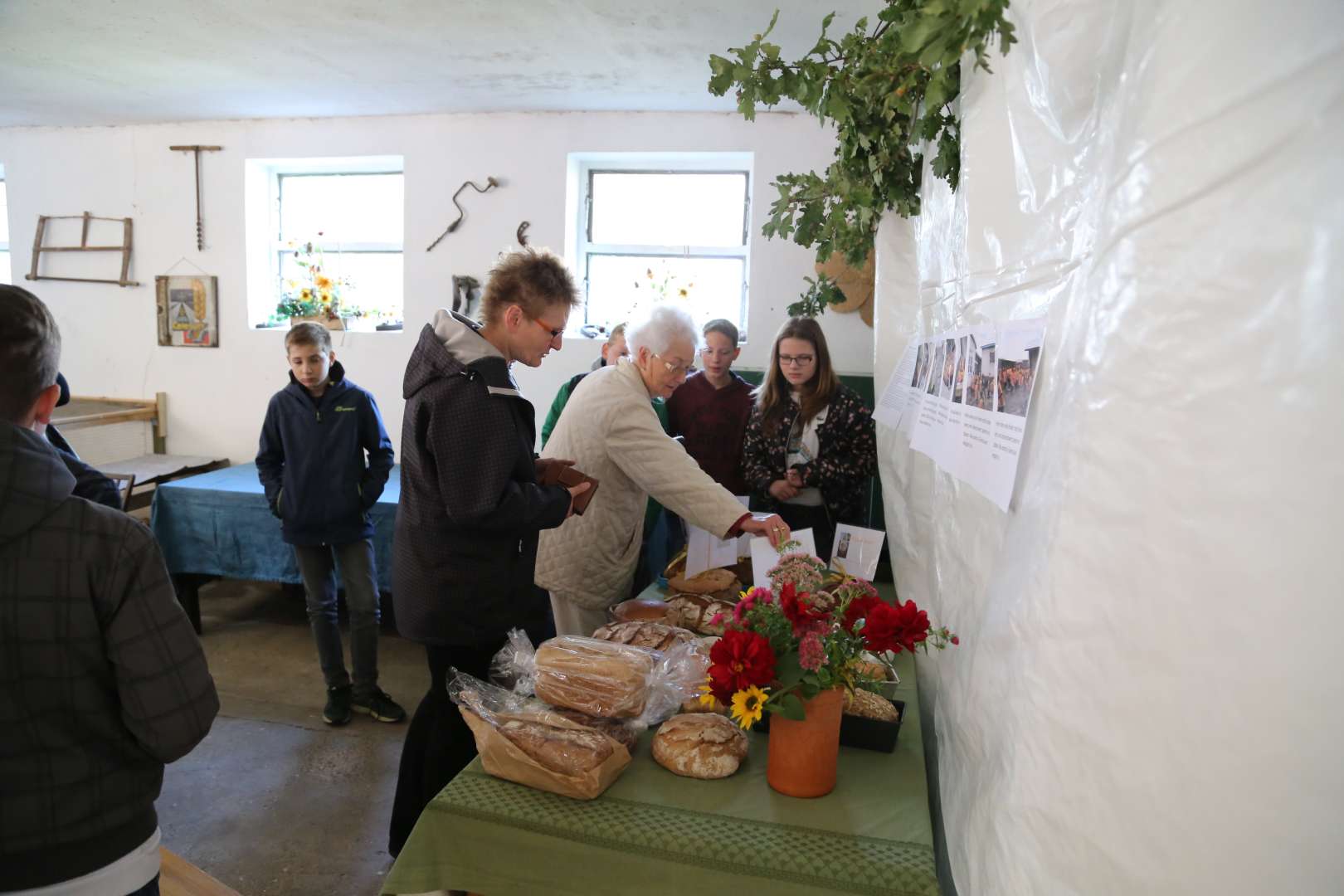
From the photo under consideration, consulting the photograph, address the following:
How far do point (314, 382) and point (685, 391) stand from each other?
4.51 ft

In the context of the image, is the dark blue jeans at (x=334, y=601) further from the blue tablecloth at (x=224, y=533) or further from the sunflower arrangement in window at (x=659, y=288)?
the sunflower arrangement in window at (x=659, y=288)

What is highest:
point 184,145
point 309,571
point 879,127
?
point 184,145

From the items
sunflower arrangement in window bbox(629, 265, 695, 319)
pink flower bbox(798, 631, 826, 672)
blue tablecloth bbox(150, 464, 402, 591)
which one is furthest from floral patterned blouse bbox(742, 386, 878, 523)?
sunflower arrangement in window bbox(629, 265, 695, 319)

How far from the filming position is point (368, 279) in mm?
4992

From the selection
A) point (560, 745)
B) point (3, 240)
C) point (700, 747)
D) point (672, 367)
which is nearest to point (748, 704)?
point (700, 747)

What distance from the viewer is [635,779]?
1.20 m

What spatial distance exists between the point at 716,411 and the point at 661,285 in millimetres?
1649

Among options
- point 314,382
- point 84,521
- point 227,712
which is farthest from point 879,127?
point 227,712

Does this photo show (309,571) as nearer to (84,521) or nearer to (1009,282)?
(84,521)

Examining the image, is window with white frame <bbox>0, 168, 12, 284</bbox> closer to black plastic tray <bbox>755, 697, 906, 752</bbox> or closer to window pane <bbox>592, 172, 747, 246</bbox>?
window pane <bbox>592, 172, 747, 246</bbox>

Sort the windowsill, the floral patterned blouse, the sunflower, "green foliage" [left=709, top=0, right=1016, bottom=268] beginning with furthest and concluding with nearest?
1. the windowsill
2. the floral patterned blouse
3. the sunflower
4. "green foliage" [left=709, top=0, right=1016, bottom=268]

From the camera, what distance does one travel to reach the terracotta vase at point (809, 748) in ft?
3.72

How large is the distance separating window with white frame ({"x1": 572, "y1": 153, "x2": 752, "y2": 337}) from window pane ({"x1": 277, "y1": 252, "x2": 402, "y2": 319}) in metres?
1.17

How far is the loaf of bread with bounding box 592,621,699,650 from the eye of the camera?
1587mm
